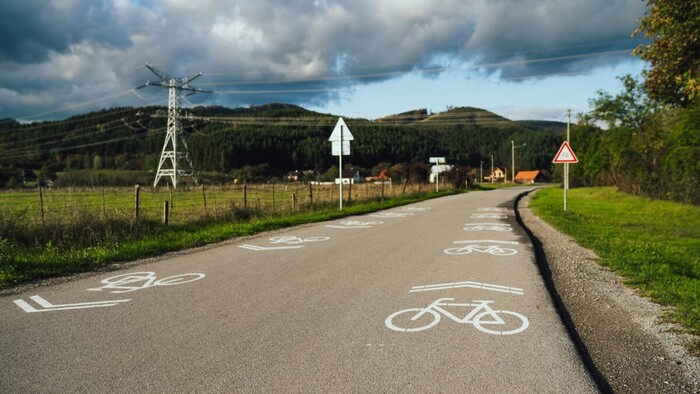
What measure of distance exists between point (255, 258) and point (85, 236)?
5183mm

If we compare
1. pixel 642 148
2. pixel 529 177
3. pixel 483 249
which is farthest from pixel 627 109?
pixel 529 177

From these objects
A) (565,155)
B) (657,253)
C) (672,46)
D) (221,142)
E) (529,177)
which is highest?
(221,142)

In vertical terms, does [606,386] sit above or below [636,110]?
below

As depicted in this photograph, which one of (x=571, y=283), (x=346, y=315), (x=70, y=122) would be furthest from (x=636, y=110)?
(x=70, y=122)

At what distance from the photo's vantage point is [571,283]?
804 cm

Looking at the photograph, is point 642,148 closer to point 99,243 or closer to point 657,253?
point 657,253

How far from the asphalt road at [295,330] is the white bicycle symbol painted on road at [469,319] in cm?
2

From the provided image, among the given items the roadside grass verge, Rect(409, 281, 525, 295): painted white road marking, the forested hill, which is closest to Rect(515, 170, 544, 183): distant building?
the forested hill

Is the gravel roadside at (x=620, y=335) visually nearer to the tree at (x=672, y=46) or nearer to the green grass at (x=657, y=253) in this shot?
the green grass at (x=657, y=253)

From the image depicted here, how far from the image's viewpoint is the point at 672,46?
42.5ft

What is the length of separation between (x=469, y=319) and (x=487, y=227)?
10.9 m

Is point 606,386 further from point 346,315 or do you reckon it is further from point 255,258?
point 255,258

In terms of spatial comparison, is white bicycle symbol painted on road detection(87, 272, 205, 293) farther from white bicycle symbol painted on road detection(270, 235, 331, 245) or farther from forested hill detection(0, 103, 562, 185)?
forested hill detection(0, 103, 562, 185)

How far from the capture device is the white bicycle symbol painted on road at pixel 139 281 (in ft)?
25.2
